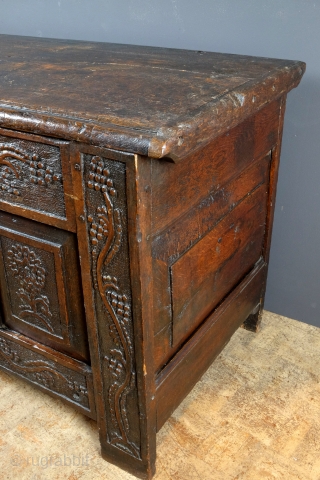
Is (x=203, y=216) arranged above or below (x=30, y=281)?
above

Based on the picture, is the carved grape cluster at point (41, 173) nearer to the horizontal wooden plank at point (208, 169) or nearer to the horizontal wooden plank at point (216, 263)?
the horizontal wooden plank at point (208, 169)

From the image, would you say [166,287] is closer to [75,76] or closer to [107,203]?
[107,203]

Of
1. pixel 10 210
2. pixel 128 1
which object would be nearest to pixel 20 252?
pixel 10 210

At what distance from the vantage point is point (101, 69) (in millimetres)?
1260

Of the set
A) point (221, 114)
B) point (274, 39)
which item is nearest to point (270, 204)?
point (274, 39)

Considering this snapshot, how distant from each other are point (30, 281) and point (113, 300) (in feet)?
0.84

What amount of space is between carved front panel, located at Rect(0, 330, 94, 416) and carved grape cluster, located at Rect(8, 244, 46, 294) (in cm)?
18

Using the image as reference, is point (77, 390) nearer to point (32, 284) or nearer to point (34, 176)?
point (32, 284)

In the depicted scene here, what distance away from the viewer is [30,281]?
1190 millimetres

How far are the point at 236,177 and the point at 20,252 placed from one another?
1.70 feet

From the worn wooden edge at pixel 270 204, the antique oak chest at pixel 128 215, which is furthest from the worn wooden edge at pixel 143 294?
the worn wooden edge at pixel 270 204

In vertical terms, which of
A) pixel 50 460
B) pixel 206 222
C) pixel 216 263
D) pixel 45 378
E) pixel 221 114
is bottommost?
pixel 50 460

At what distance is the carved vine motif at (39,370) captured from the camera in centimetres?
126

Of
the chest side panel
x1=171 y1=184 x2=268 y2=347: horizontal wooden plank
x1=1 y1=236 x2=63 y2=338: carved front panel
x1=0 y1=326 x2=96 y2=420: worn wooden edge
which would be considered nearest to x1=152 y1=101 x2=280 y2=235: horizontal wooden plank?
the chest side panel
